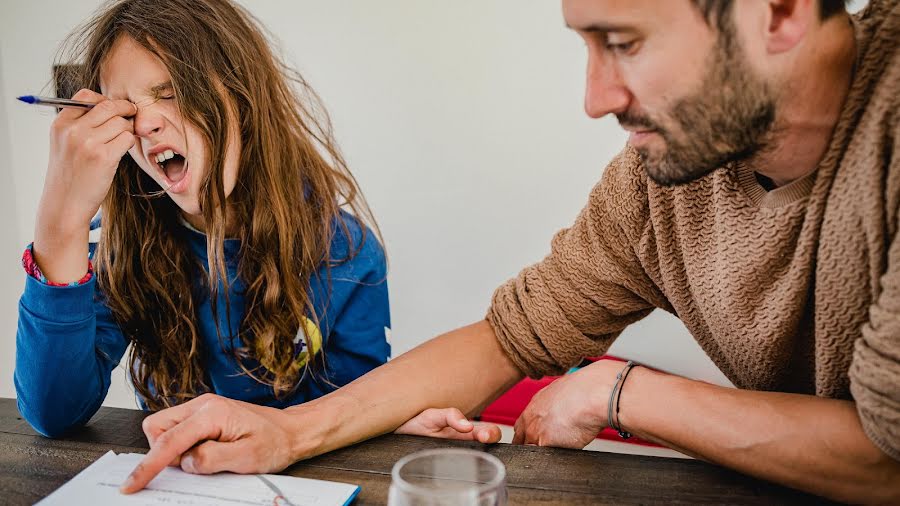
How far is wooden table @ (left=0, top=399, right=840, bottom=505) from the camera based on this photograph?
32.1 inches

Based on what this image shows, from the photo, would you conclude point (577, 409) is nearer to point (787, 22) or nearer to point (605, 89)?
point (605, 89)

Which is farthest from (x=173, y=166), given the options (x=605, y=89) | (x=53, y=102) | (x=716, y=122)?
(x=716, y=122)

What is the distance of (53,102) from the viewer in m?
1.08

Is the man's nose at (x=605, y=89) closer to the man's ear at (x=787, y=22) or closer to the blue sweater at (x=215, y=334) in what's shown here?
the man's ear at (x=787, y=22)

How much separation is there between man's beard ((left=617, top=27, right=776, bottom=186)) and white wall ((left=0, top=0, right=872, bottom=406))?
49.4 inches

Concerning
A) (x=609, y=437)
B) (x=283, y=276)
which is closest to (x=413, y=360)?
(x=283, y=276)

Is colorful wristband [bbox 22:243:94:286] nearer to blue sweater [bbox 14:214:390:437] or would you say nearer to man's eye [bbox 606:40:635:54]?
blue sweater [bbox 14:214:390:437]

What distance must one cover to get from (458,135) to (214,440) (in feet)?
4.95

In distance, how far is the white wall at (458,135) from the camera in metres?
2.16

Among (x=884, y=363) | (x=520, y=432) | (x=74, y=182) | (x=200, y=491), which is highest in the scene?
(x=74, y=182)

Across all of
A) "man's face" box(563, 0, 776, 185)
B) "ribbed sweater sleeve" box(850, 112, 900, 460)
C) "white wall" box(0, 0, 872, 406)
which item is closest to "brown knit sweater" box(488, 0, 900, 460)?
"ribbed sweater sleeve" box(850, 112, 900, 460)

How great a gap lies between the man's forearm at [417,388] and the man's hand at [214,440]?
0.13ft

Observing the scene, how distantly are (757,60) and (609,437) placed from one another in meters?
1.39

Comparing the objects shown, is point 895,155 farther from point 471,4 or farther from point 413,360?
point 471,4
